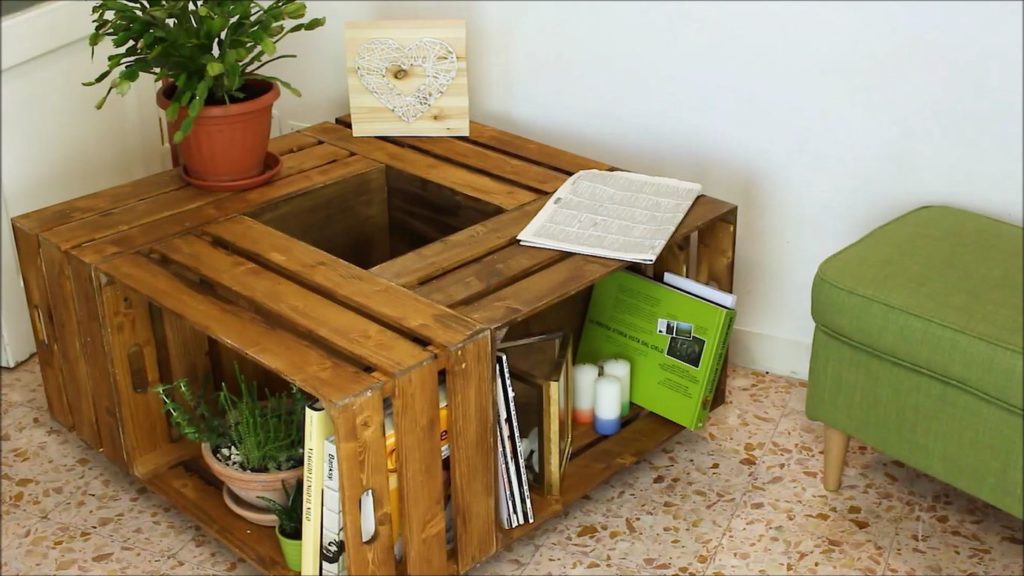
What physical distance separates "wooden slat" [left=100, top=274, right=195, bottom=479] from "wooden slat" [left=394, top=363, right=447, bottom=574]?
0.50m

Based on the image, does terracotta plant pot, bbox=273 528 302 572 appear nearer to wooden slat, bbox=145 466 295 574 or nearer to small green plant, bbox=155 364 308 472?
wooden slat, bbox=145 466 295 574

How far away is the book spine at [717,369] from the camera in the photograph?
1791 mm

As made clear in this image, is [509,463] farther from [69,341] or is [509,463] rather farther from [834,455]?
[69,341]

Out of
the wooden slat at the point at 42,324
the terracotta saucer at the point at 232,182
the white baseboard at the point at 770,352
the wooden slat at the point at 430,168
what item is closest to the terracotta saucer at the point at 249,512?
the wooden slat at the point at 42,324

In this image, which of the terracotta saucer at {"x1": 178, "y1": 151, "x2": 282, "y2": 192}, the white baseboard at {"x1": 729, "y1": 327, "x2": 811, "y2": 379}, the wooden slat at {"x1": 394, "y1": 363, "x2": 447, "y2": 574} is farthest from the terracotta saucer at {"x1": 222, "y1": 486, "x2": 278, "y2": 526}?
the white baseboard at {"x1": 729, "y1": 327, "x2": 811, "y2": 379}

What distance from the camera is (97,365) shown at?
1751 mm

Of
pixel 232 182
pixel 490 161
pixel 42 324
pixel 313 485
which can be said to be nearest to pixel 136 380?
pixel 42 324

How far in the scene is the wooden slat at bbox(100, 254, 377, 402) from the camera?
1386 millimetres

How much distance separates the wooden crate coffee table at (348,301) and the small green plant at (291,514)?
0.15 feet

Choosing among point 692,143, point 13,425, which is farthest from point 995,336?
point 13,425

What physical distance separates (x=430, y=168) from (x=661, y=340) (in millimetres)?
480

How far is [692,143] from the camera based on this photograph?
205 centimetres

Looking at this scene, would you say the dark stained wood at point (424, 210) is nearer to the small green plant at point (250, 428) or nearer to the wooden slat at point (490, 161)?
the wooden slat at point (490, 161)

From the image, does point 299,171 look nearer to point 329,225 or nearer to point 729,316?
point 329,225
